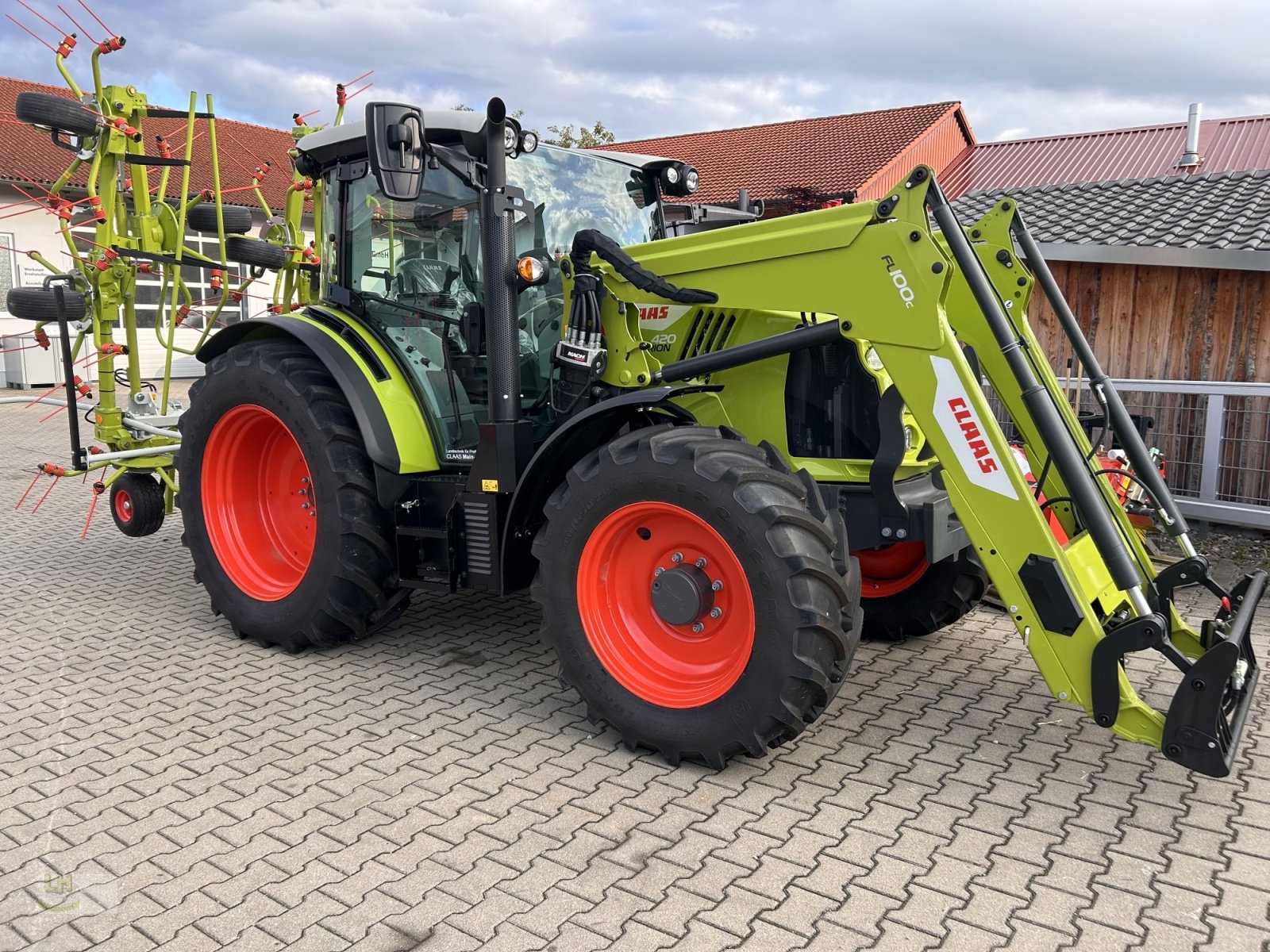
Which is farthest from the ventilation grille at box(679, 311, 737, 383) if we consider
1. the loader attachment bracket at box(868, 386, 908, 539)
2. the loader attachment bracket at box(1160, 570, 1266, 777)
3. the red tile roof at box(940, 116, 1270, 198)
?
the red tile roof at box(940, 116, 1270, 198)

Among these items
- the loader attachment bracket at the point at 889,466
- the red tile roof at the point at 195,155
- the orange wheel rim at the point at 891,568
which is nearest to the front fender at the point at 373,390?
the loader attachment bracket at the point at 889,466

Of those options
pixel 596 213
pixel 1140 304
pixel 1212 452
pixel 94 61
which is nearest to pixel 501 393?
pixel 596 213

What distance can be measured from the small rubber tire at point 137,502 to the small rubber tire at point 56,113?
2056mm

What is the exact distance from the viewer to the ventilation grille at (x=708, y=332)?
4117 millimetres

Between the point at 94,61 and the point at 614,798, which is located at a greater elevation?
the point at 94,61

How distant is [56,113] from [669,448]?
4.48 metres

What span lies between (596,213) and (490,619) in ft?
7.13

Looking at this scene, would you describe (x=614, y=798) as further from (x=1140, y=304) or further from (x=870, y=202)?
(x=1140, y=304)

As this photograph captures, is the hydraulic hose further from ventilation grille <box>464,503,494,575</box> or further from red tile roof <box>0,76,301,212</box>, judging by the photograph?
red tile roof <box>0,76,301,212</box>

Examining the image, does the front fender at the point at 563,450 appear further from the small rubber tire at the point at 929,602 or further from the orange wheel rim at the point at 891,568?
the small rubber tire at the point at 929,602

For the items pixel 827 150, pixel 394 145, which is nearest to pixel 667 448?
pixel 394 145

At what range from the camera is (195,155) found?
19.1m

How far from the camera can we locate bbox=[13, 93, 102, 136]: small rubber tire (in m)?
5.71

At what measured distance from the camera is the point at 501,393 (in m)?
4.23
